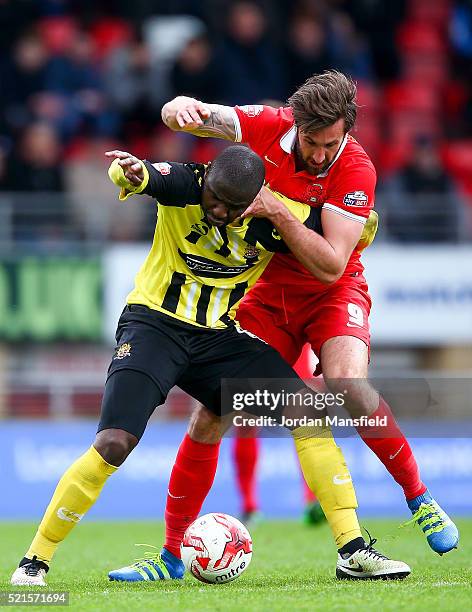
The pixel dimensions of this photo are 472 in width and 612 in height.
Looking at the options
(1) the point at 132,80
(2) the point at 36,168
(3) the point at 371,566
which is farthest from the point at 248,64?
(3) the point at 371,566

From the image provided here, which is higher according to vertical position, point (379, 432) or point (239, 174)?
point (239, 174)

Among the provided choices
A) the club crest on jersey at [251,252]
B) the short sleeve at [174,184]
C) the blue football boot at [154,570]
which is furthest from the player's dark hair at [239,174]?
the blue football boot at [154,570]

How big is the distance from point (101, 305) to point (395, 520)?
3856 mm

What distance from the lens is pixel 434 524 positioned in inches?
238

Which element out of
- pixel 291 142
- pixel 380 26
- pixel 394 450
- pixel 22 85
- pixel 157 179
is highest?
pixel 380 26

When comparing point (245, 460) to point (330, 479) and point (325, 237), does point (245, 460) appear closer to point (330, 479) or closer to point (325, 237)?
point (330, 479)

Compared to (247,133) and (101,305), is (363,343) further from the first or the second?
(101,305)

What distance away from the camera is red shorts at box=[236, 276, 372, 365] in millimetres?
6316

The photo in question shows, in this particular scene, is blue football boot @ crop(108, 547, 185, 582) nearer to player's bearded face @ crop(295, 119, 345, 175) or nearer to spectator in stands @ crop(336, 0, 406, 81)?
player's bearded face @ crop(295, 119, 345, 175)

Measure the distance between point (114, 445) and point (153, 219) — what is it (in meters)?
7.94

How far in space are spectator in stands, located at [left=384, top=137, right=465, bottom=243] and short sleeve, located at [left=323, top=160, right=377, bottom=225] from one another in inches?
291

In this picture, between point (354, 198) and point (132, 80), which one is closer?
point (354, 198)

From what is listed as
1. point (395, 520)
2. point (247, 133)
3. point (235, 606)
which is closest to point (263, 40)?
point (395, 520)

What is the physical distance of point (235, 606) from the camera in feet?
15.9
